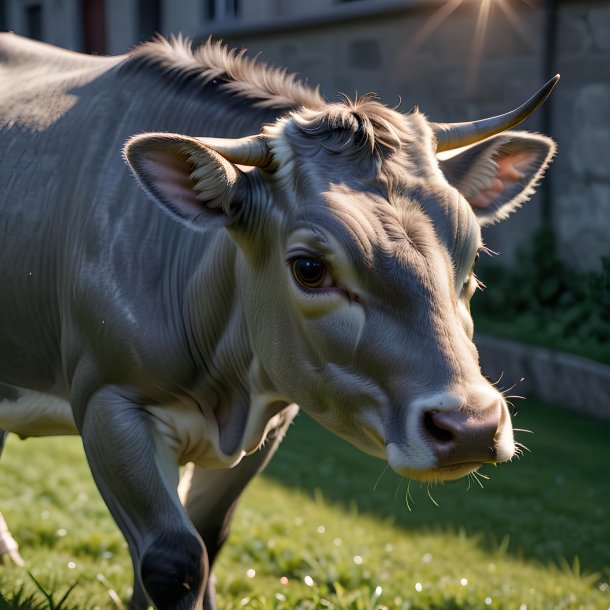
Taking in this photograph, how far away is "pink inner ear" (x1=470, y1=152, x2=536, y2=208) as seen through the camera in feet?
11.9

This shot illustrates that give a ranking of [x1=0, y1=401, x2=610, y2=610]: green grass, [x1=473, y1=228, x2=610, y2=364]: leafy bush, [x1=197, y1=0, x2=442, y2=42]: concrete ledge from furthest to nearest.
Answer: [x1=197, y1=0, x2=442, y2=42]: concrete ledge, [x1=473, y1=228, x2=610, y2=364]: leafy bush, [x1=0, y1=401, x2=610, y2=610]: green grass

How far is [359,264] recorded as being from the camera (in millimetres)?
2977

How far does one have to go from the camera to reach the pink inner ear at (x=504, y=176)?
11.9ft

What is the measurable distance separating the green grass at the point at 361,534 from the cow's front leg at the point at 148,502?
76cm

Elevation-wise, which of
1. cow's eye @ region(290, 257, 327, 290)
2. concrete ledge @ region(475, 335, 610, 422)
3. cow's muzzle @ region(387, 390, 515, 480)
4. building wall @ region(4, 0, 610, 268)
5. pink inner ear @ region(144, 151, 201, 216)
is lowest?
concrete ledge @ region(475, 335, 610, 422)

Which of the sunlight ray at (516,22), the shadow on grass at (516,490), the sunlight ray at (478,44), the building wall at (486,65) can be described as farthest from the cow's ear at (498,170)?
the sunlight ray at (478,44)

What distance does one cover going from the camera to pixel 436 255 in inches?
118

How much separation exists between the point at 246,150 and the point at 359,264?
516mm

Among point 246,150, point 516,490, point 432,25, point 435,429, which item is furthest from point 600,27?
point 435,429

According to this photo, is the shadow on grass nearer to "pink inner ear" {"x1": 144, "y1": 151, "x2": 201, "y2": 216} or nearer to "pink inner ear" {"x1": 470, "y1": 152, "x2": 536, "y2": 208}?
"pink inner ear" {"x1": 470, "y1": 152, "x2": 536, "y2": 208}

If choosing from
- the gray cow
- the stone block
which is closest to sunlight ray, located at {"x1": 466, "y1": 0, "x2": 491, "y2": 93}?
the stone block

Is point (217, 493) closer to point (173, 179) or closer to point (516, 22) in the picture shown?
point (173, 179)

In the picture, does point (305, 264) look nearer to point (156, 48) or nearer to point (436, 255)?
point (436, 255)

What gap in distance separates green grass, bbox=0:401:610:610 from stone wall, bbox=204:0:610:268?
214 cm
